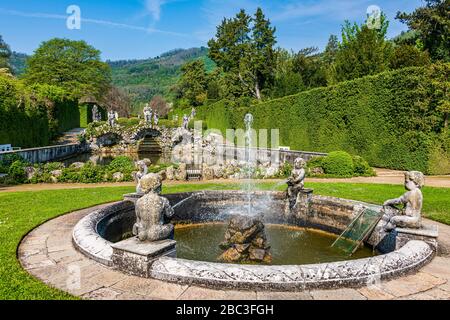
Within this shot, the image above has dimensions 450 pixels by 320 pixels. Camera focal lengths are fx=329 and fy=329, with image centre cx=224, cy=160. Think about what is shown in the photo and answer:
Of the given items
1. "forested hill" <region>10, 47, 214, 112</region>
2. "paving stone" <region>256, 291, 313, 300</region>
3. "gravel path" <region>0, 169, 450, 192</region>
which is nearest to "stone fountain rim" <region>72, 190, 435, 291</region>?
"paving stone" <region>256, 291, 313, 300</region>

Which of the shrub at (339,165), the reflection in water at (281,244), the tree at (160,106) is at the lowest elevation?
the reflection in water at (281,244)

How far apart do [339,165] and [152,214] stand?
13.8 meters

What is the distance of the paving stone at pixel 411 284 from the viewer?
13.7 feet

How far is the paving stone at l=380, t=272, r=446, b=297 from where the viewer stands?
418 cm

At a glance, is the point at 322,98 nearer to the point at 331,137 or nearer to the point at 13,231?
the point at 331,137

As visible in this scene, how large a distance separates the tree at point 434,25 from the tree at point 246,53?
16.8 m

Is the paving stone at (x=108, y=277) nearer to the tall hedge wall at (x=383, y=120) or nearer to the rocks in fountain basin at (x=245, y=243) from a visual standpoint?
the rocks in fountain basin at (x=245, y=243)

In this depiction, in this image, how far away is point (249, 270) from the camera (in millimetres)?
4246

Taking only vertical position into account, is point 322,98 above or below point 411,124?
above

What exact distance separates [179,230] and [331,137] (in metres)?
17.4

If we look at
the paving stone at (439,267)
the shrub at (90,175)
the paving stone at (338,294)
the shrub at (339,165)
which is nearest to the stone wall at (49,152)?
the shrub at (90,175)

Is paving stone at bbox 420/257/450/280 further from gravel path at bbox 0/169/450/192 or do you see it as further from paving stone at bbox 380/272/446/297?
gravel path at bbox 0/169/450/192
